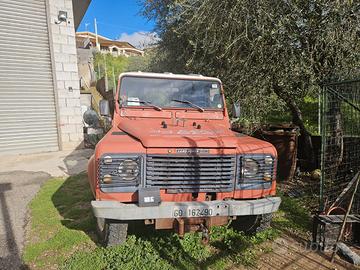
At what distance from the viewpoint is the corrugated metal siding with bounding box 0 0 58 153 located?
954 cm

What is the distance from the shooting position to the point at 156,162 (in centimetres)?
315

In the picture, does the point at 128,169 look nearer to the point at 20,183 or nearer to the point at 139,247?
the point at 139,247

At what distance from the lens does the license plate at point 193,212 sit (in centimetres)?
305

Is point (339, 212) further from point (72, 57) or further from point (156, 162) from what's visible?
point (72, 57)

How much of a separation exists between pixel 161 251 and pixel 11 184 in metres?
4.63

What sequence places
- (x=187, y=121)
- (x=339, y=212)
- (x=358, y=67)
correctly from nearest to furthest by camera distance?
1. (x=339, y=212)
2. (x=187, y=121)
3. (x=358, y=67)

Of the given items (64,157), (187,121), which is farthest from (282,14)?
(64,157)


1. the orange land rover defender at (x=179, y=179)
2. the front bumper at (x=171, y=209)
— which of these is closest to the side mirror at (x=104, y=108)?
the orange land rover defender at (x=179, y=179)

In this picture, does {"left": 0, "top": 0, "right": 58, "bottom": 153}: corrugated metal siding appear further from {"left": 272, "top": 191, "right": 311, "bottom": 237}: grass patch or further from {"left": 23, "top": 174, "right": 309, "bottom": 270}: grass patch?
{"left": 272, "top": 191, "right": 311, "bottom": 237}: grass patch

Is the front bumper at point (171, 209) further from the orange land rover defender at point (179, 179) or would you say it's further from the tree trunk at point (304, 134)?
the tree trunk at point (304, 134)

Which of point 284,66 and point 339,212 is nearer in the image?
point 339,212

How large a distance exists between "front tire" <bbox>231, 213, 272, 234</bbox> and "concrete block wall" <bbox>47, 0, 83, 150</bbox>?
8.10 metres

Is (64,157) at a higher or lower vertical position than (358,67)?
lower

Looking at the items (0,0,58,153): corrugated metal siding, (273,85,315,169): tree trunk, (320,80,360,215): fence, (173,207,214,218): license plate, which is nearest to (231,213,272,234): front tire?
(173,207,214,218): license plate
